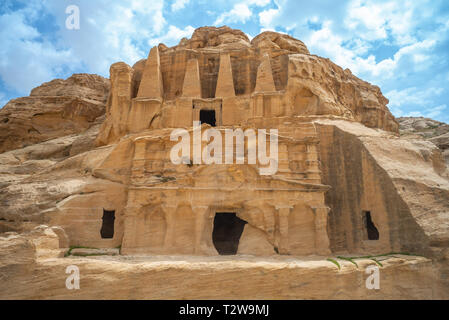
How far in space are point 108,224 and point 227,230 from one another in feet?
23.8

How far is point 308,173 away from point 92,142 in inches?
782

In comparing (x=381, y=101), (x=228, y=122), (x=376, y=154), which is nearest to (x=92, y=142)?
(x=228, y=122)

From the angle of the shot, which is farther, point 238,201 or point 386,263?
point 238,201

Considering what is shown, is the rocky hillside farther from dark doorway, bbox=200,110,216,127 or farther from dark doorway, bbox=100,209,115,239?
dark doorway, bbox=100,209,115,239

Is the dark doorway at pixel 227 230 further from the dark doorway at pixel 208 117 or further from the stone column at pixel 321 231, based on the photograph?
the dark doorway at pixel 208 117

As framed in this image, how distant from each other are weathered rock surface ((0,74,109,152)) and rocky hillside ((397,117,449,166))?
1304 inches

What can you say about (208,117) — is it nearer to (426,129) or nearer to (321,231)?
(321,231)

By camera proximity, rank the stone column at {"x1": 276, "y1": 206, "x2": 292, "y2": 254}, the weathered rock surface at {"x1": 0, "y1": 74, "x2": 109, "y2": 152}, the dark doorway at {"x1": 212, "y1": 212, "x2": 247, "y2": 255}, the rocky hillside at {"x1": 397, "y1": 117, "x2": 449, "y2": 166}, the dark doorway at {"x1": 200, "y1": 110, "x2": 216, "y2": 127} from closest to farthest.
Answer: the stone column at {"x1": 276, "y1": 206, "x2": 292, "y2": 254}, the dark doorway at {"x1": 212, "y1": 212, "x2": 247, "y2": 255}, the dark doorway at {"x1": 200, "y1": 110, "x2": 216, "y2": 127}, the rocky hillside at {"x1": 397, "y1": 117, "x2": 449, "y2": 166}, the weathered rock surface at {"x1": 0, "y1": 74, "x2": 109, "y2": 152}

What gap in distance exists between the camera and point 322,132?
69.6 ft

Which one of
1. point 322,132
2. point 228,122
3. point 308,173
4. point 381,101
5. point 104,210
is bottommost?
point 104,210

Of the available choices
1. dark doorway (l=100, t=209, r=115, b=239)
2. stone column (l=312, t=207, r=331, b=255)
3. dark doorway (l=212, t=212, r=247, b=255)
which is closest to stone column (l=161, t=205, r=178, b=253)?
dark doorway (l=100, t=209, r=115, b=239)

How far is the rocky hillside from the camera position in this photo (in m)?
33.2

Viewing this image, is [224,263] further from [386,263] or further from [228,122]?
[228,122]

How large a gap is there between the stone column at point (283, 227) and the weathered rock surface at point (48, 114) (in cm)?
2741
